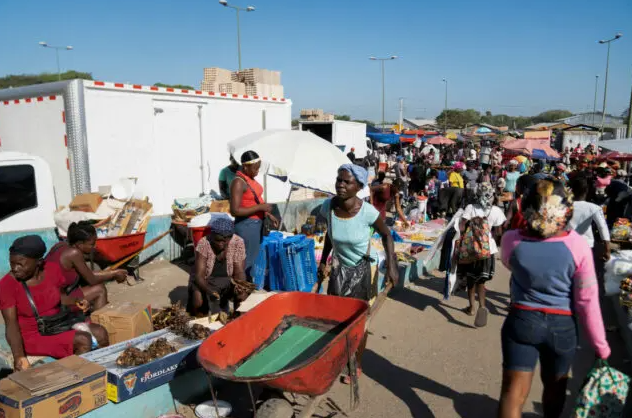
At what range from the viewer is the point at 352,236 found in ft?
13.5

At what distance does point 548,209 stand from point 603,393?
1.22 m

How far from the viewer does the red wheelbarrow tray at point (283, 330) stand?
300cm

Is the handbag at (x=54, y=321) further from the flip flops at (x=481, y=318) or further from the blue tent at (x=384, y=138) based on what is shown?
the blue tent at (x=384, y=138)

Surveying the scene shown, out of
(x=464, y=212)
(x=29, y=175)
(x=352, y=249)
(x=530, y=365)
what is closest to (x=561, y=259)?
(x=530, y=365)

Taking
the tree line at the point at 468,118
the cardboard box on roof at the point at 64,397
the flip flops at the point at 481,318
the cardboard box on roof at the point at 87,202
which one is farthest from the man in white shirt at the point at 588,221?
the tree line at the point at 468,118

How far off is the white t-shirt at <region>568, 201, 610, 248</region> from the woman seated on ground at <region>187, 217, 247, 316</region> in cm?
389

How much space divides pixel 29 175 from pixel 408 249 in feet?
21.8

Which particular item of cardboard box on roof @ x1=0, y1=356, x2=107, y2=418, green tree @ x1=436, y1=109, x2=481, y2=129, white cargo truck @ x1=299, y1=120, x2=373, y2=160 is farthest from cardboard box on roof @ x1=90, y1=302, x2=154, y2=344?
green tree @ x1=436, y1=109, x2=481, y2=129

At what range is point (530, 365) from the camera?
2.83 meters

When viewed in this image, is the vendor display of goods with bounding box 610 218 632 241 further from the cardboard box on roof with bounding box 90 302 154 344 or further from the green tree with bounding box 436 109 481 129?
the green tree with bounding box 436 109 481 129

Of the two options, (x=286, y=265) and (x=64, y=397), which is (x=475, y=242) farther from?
(x=64, y=397)

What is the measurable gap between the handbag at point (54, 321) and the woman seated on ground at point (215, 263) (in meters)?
1.21

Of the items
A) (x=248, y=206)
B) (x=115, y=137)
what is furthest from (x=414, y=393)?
(x=115, y=137)

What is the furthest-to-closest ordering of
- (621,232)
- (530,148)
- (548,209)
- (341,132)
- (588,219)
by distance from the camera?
(341,132)
(530,148)
(621,232)
(588,219)
(548,209)
